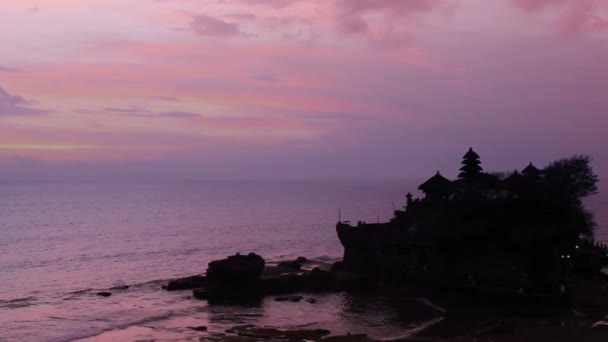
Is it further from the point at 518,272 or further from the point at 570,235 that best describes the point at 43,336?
the point at 570,235

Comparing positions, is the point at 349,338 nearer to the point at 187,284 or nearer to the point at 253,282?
the point at 253,282

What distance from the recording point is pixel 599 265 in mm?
62688

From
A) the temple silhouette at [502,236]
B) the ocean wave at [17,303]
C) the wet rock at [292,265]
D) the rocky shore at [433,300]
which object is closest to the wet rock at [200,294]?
the rocky shore at [433,300]

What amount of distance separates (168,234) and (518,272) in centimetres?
9113

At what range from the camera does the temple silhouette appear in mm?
53469

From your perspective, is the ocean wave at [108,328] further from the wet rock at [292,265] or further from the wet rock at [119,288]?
the wet rock at [292,265]

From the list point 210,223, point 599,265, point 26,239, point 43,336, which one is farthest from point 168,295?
point 210,223

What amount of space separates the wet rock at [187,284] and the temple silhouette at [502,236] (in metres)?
18.2

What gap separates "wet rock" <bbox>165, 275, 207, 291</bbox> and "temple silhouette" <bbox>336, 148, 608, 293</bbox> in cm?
1821

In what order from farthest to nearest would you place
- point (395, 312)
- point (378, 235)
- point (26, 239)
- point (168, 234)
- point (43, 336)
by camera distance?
point (168, 234), point (26, 239), point (378, 235), point (395, 312), point (43, 336)

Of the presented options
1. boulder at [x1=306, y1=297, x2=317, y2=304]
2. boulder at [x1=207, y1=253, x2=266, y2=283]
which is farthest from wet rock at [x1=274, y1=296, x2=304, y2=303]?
boulder at [x1=207, y1=253, x2=266, y2=283]

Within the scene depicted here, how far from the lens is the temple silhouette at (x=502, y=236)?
5347 centimetres

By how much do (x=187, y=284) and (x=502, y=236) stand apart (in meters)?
32.0

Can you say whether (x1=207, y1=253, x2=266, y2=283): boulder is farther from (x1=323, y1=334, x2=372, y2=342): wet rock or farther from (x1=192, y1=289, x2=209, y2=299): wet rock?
(x1=323, y1=334, x2=372, y2=342): wet rock
